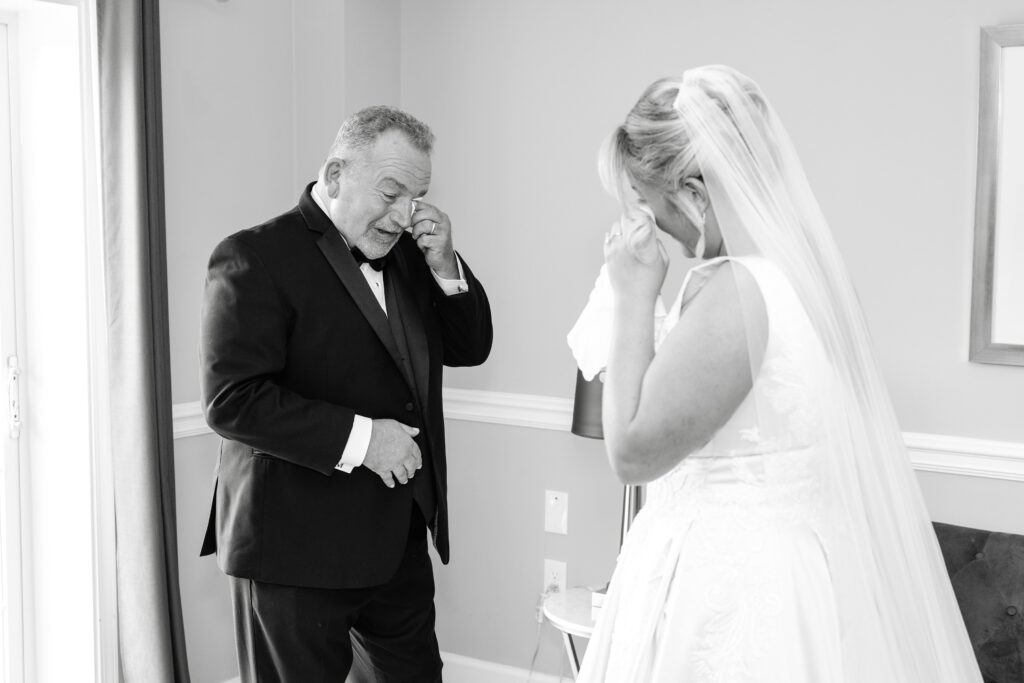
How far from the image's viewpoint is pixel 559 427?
3098 mm

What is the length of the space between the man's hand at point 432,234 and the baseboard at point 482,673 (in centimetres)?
160

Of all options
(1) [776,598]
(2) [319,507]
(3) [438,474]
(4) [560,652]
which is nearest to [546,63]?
(3) [438,474]

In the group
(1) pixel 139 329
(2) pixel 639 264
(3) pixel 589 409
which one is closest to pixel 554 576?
(3) pixel 589 409

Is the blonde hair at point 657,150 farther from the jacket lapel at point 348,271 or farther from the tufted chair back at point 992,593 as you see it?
the tufted chair back at point 992,593

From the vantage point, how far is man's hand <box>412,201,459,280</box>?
7.17ft

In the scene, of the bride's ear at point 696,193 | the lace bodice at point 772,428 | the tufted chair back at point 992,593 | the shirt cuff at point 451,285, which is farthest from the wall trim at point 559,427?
the bride's ear at point 696,193

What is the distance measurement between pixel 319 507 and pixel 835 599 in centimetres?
110

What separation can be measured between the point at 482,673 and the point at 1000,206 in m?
2.14

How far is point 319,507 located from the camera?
2.07 metres

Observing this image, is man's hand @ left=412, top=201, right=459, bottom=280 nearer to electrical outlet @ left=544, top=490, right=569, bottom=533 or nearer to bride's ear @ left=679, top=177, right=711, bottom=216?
bride's ear @ left=679, top=177, right=711, bottom=216

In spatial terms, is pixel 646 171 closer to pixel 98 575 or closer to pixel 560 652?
pixel 98 575

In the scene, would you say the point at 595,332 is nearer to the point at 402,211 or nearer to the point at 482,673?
the point at 402,211

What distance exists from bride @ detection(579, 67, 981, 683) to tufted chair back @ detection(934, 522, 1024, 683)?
97cm

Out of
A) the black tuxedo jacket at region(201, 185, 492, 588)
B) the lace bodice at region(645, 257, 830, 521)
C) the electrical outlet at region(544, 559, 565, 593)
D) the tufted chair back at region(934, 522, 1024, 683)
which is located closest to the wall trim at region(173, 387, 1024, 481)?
the tufted chair back at region(934, 522, 1024, 683)
